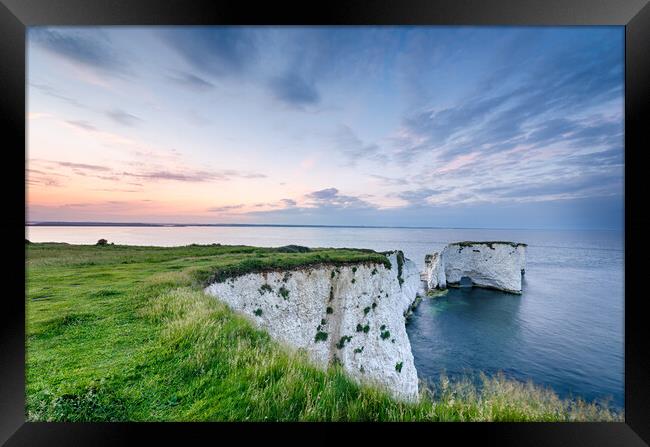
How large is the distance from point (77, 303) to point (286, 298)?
554 cm

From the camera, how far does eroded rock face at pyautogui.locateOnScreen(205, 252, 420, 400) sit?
26.1 ft

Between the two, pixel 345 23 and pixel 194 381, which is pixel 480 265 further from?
pixel 194 381

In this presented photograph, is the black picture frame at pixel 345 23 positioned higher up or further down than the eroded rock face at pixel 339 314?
higher up

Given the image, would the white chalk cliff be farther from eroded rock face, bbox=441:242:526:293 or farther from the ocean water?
the ocean water

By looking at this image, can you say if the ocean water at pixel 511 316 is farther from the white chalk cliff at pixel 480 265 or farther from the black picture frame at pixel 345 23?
the black picture frame at pixel 345 23

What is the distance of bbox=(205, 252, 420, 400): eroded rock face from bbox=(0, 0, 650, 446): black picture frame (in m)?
4.97

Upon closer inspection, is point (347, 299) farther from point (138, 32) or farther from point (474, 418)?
point (138, 32)

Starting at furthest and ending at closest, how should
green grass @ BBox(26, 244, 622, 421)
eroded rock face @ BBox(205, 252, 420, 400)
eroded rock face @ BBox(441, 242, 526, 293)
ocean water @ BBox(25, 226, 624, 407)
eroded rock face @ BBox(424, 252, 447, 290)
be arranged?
eroded rock face @ BBox(424, 252, 447, 290) < eroded rock face @ BBox(441, 242, 526, 293) < ocean water @ BBox(25, 226, 624, 407) < eroded rock face @ BBox(205, 252, 420, 400) < green grass @ BBox(26, 244, 622, 421)

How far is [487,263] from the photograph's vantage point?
2341 cm

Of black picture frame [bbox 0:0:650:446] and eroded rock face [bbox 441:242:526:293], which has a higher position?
black picture frame [bbox 0:0:650:446]

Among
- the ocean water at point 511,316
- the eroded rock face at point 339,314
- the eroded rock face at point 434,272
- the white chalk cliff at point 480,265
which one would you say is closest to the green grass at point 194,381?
the ocean water at point 511,316

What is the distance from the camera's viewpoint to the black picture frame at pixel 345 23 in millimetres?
2160

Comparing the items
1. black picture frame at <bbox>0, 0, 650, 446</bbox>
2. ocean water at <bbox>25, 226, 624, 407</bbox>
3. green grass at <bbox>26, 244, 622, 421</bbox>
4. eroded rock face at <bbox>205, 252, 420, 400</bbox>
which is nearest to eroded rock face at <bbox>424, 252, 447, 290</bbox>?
ocean water at <bbox>25, 226, 624, 407</bbox>

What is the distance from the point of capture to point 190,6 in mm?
2273
